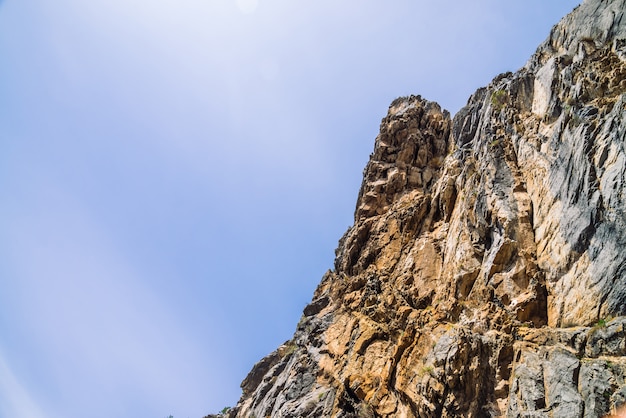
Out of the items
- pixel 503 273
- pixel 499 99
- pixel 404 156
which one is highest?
pixel 404 156

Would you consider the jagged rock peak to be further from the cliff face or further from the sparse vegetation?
the sparse vegetation

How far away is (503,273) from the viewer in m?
21.1

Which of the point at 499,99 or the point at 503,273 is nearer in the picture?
the point at 503,273

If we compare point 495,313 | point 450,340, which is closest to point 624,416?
point 495,313

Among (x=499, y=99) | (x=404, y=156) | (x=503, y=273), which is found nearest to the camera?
(x=503, y=273)

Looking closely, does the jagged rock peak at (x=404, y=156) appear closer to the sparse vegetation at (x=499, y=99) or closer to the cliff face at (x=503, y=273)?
the cliff face at (x=503, y=273)

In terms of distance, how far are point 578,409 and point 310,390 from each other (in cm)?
2041

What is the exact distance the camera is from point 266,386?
4050 cm

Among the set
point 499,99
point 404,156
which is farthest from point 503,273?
point 404,156

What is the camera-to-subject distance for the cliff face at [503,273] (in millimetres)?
15906

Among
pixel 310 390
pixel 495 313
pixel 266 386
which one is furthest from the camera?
pixel 266 386

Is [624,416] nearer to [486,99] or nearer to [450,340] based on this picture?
[450,340]

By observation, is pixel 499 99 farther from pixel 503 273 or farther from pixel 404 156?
pixel 503 273

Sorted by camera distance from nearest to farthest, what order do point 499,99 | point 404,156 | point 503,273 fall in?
point 503,273 < point 499,99 < point 404,156
